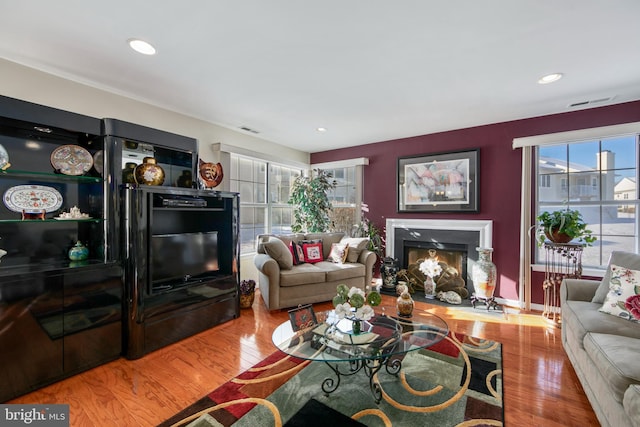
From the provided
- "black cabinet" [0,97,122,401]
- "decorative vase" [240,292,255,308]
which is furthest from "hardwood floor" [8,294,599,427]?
"decorative vase" [240,292,255,308]

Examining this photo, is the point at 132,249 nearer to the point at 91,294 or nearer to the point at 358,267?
the point at 91,294

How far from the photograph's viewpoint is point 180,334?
2.75m

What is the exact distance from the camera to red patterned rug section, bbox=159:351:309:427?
1.70m

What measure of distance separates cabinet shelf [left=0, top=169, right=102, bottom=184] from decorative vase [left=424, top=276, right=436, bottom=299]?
4132mm

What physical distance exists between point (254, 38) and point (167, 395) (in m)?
2.57

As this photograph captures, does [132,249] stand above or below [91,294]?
above

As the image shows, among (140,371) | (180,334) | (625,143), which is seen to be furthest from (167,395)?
(625,143)

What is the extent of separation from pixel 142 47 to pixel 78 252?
1.80 m

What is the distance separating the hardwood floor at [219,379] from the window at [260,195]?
183cm

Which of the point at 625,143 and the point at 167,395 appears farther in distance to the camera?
the point at 625,143

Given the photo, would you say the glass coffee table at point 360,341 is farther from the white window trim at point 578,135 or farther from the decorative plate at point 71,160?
the white window trim at point 578,135

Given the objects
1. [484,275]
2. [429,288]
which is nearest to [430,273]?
[429,288]

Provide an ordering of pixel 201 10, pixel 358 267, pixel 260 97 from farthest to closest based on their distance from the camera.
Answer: pixel 358 267
pixel 260 97
pixel 201 10

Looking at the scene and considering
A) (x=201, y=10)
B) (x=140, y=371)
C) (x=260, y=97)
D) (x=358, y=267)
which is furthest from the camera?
(x=358, y=267)
